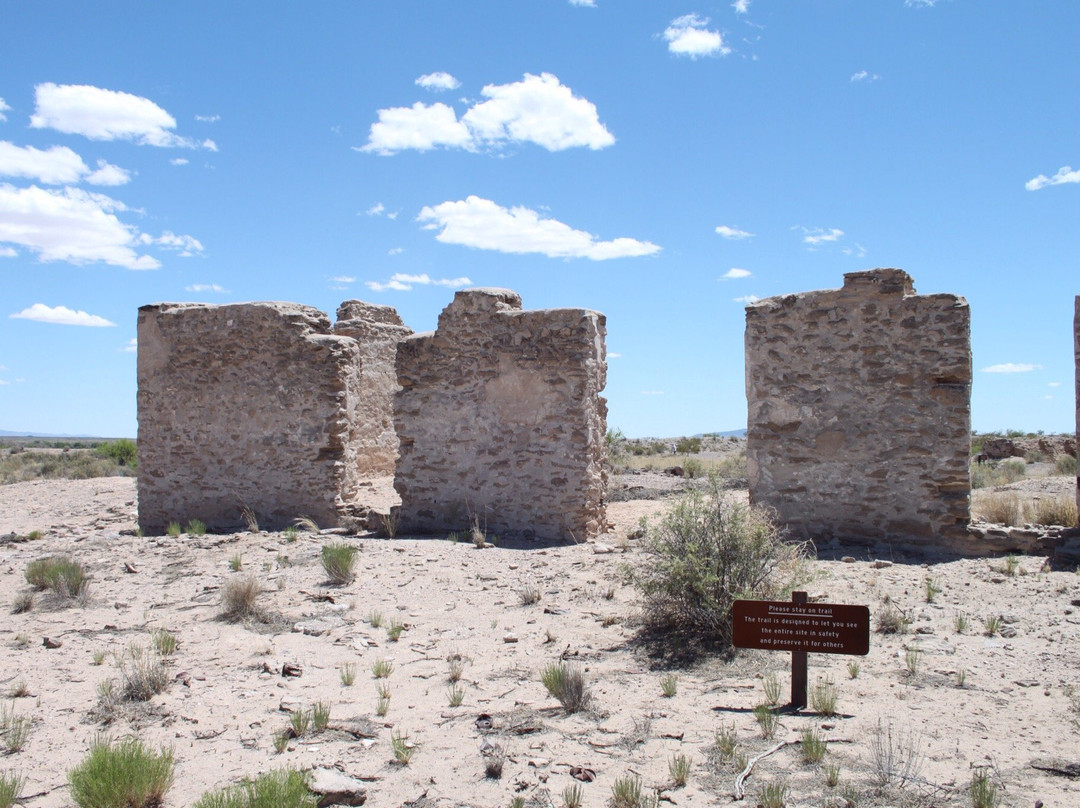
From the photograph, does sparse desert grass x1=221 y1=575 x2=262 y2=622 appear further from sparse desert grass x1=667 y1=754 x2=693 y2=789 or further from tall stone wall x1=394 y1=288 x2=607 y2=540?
sparse desert grass x1=667 y1=754 x2=693 y2=789

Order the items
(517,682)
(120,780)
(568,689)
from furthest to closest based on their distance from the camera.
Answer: (517,682)
(568,689)
(120,780)

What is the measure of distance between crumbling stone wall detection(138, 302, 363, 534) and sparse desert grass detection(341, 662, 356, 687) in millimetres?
5156

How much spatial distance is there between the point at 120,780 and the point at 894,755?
146 inches

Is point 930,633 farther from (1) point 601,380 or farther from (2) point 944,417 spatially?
(1) point 601,380

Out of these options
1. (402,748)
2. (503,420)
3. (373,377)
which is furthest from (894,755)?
(373,377)

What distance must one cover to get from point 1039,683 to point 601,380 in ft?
19.5

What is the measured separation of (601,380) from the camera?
1021 centimetres

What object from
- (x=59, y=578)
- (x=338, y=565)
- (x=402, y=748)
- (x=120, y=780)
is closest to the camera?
(x=120, y=780)

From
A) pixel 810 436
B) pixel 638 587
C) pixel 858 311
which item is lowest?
pixel 638 587

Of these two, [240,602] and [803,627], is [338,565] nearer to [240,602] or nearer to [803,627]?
[240,602]

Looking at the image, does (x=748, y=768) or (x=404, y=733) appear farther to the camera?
(x=404, y=733)

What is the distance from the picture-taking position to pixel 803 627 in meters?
4.73

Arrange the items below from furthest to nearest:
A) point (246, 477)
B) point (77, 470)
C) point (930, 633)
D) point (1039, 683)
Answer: point (77, 470) < point (246, 477) < point (930, 633) < point (1039, 683)

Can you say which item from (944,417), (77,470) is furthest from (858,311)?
(77,470)
